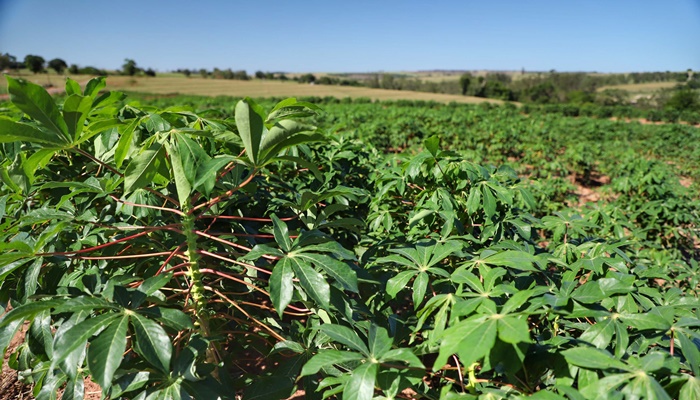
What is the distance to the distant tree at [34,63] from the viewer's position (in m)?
41.1

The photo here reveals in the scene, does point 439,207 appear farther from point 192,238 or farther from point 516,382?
point 192,238

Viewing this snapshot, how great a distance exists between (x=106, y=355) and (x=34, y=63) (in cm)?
5675

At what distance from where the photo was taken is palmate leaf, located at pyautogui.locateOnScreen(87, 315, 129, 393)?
728 millimetres

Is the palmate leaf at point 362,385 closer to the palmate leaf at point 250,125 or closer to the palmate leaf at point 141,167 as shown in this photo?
the palmate leaf at point 250,125

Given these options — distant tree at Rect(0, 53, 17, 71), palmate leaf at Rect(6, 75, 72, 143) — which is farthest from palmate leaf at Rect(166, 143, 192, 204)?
distant tree at Rect(0, 53, 17, 71)

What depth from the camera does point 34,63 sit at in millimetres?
41375

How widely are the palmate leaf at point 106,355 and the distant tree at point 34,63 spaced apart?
5549 centimetres

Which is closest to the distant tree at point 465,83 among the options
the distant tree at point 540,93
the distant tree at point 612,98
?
the distant tree at point 540,93

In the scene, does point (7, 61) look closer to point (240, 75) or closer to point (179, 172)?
point (240, 75)

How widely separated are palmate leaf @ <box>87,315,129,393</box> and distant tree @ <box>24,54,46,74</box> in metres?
55.5

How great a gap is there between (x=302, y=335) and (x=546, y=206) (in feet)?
16.3

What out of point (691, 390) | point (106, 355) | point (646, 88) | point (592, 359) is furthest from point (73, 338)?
point (646, 88)

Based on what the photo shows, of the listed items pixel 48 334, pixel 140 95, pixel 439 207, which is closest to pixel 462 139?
pixel 439 207

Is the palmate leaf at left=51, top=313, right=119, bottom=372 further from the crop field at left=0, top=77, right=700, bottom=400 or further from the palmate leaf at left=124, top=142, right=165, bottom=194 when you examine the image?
the palmate leaf at left=124, top=142, right=165, bottom=194
